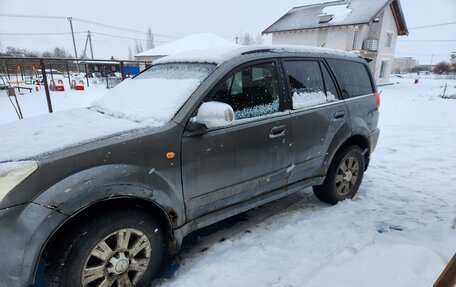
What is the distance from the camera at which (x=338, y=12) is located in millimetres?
26797

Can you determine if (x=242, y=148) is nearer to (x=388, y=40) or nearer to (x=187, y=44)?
(x=187, y=44)

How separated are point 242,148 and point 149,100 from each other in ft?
3.02

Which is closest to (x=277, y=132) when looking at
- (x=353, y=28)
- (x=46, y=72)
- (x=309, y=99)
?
(x=309, y=99)

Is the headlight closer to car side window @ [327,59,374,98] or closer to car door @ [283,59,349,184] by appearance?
car door @ [283,59,349,184]

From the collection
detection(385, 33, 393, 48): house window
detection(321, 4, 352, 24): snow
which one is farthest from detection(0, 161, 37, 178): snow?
detection(385, 33, 393, 48): house window

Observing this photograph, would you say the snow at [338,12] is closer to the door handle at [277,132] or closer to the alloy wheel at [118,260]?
the door handle at [277,132]

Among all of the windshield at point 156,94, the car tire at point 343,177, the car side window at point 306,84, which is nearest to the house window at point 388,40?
the car tire at point 343,177

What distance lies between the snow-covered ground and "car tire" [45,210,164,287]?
0.33m

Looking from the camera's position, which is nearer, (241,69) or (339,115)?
(241,69)

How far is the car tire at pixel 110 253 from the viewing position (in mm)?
1878

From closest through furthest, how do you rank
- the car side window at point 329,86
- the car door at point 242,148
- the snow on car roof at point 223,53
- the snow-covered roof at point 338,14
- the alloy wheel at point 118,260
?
the alloy wheel at point 118,260, the car door at point 242,148, the snow on car roof at point 223,53, the car side window at point 329,86, the snow-covered roof at point 338,14

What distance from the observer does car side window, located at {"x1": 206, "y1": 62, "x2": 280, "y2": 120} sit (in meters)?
2.61

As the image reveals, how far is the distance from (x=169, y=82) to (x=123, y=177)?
3.59 ft

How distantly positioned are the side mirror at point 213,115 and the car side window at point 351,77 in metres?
1.91
